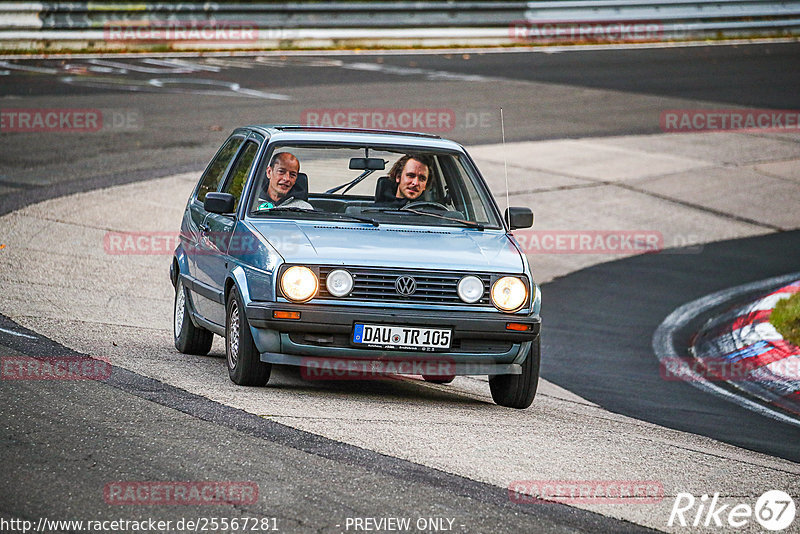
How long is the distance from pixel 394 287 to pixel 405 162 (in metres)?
1.47

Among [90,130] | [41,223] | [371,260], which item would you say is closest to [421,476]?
[371,260]

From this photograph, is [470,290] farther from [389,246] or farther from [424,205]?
[424,205]

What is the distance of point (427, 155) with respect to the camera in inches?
339

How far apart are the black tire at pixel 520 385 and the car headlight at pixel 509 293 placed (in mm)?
318

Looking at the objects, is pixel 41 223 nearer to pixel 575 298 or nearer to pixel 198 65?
pixel 575 298

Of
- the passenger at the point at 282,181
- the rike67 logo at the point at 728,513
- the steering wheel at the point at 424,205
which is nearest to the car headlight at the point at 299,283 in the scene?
the passenger at the point at 282,181

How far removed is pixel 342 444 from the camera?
6156mm

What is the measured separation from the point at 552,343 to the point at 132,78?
48.3 ft

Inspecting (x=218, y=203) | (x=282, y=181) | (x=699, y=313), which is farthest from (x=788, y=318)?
(x=218, y=203)

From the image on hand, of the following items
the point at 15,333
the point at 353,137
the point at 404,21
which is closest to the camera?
the point at 15,333

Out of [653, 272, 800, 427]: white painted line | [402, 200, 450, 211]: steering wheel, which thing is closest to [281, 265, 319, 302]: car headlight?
[402, 200, 450, 211]: steering wheel

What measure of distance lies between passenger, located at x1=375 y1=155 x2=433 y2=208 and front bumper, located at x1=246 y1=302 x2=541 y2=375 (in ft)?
4.35

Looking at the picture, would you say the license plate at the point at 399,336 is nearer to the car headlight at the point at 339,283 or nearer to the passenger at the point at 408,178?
the car headlight at the point at 339,283

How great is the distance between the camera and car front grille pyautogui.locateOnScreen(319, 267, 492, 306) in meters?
7.21
